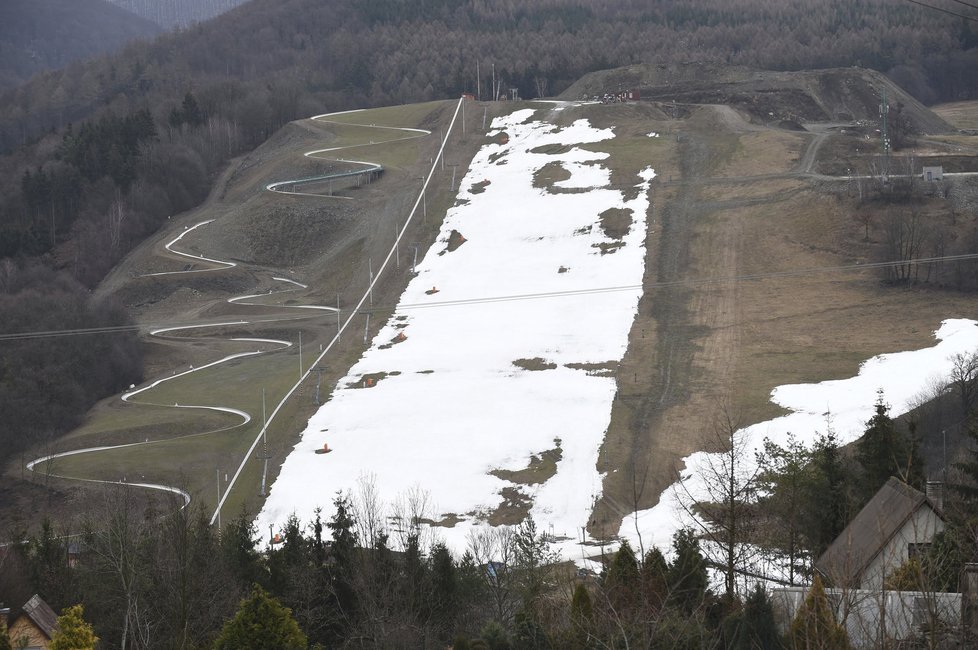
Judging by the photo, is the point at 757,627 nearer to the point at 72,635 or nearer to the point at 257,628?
the point at 257,628

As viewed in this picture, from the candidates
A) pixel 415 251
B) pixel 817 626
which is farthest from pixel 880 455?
pixel 415 251

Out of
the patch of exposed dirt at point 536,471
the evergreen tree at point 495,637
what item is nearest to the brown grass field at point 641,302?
the patch of exposed dirt at point 536,471

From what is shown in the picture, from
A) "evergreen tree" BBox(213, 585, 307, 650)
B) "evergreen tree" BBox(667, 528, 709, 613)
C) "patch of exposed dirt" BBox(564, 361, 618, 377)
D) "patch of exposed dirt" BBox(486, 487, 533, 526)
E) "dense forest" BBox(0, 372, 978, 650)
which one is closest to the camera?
"evergreen tree" BBox(213, 585, 307, 650)

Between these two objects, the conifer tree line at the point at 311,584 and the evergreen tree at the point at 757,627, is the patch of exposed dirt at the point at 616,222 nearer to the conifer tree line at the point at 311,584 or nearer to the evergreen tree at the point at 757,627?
the conifer tree line at the point at 311,584

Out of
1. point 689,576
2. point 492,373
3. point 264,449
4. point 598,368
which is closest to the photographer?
point 689,576

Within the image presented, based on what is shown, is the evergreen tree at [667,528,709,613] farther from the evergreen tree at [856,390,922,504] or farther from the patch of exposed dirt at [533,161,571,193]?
the patch of exposed dirt at [533,161,571,193]

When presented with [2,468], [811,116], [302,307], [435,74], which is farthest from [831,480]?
[435,74]

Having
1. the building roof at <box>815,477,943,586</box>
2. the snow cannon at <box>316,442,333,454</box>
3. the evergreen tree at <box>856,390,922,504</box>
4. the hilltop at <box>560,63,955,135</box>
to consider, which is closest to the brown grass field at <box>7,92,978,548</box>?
the snow cannon at <box>316,442,333,454</box>
